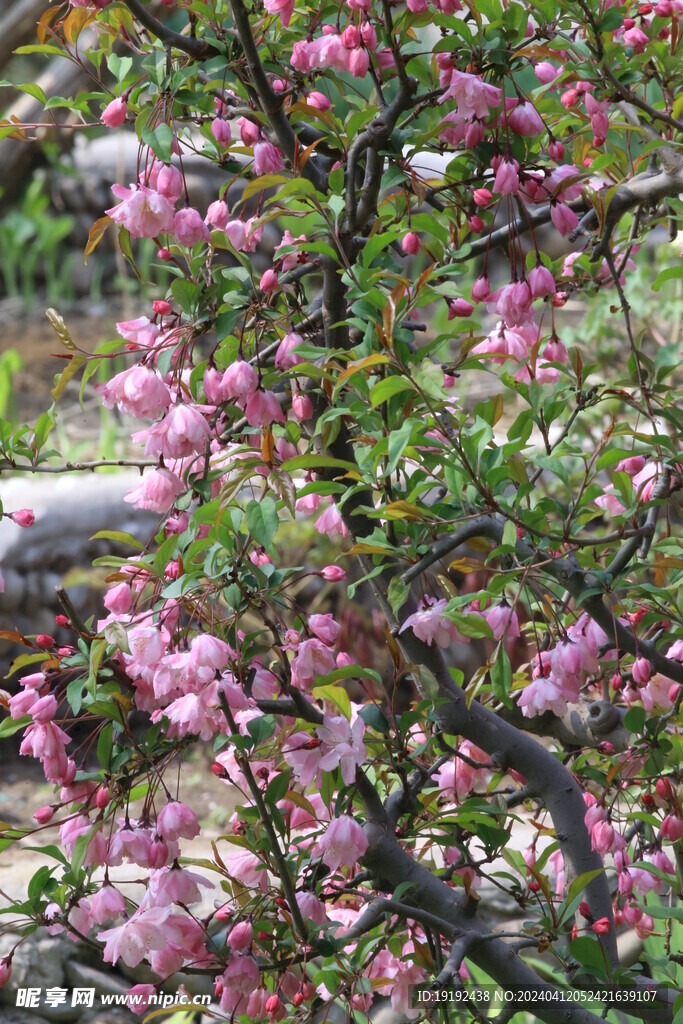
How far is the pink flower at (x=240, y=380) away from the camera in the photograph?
942 millimetres

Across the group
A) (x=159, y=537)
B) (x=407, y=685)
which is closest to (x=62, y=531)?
(x=407, y=685)

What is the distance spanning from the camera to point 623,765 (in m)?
1.10

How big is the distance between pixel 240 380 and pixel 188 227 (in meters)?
0.17

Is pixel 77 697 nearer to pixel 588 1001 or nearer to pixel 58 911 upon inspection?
pixel 58 911

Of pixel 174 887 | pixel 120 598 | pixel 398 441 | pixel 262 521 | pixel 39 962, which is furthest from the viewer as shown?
pixel 39 962

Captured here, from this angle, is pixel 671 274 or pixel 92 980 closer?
pixel 671 274

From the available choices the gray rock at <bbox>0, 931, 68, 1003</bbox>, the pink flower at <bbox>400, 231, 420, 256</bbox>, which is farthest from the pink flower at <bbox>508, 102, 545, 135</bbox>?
the gray rock at <bbox>0, 931, 68, 1003</bbox>

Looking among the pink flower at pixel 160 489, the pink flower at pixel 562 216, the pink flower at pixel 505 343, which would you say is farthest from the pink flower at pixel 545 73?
the pink flower at pixel 160 489

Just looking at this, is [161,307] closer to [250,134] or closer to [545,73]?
[250,134]

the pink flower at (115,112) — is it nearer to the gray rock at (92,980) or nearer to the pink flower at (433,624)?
the pink flower at (433,624)

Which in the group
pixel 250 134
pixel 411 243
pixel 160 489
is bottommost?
pixel 160 489

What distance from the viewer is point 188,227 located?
0.97 m

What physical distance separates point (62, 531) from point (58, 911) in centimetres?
202

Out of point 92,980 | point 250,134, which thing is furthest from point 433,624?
point 92,980
